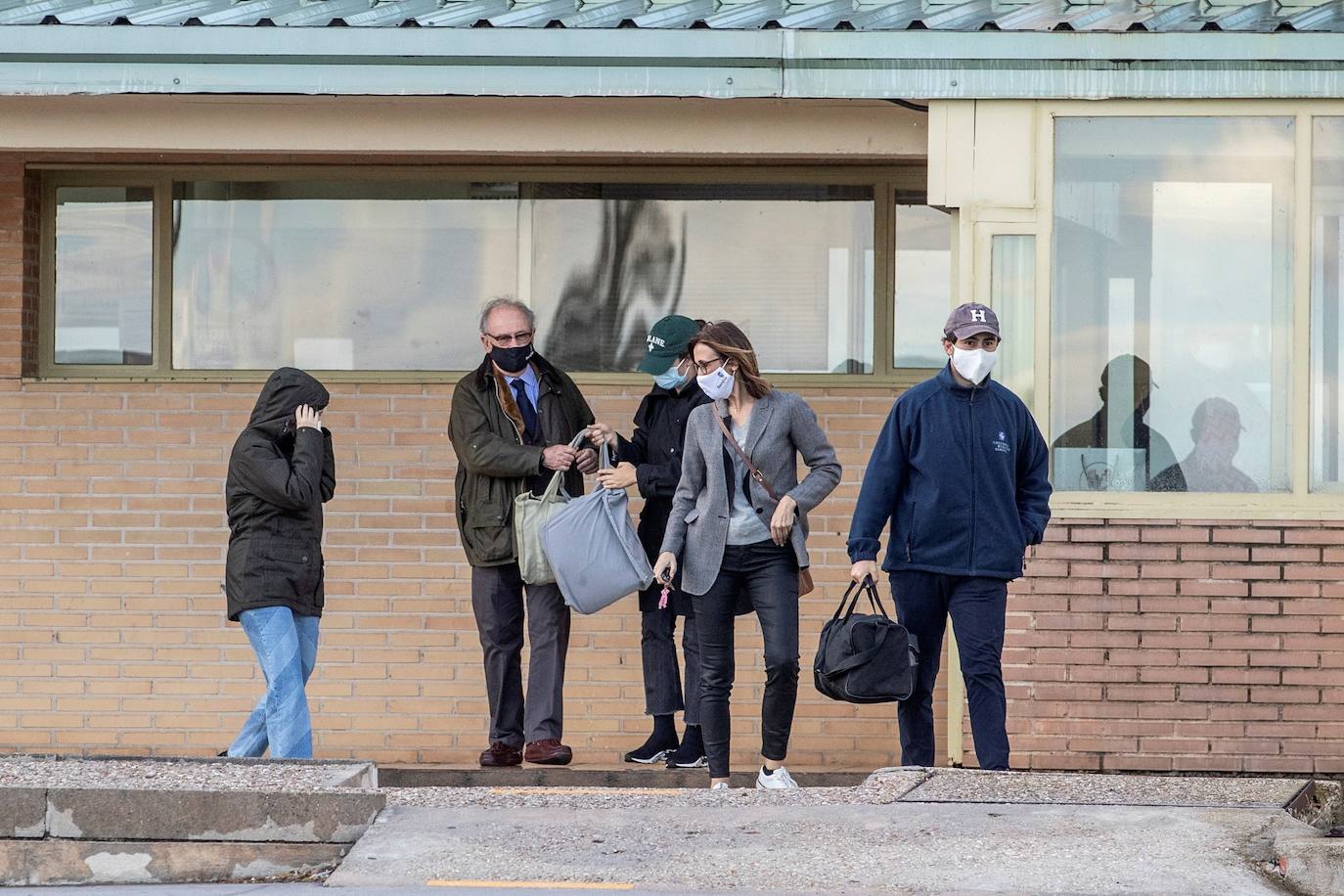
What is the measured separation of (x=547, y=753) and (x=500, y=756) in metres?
0.29

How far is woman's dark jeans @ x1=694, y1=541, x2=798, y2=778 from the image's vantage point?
702 centimetres

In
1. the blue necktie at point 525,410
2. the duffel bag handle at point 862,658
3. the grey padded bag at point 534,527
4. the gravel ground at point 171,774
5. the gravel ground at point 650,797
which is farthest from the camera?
the blue necktie at point 525,410

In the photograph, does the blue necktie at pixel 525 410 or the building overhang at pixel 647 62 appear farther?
the blue necktie at pixel 525 410

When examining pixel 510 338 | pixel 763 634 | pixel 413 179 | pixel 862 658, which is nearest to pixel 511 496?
pixel 510 338

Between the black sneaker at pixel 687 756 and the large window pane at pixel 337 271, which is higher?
the large window pane at pixel 337 271

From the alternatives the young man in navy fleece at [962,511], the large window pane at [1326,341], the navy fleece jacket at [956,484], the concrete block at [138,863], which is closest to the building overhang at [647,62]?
the large window pane at [1326,341]

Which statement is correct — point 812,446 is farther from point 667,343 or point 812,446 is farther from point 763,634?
point 667,343

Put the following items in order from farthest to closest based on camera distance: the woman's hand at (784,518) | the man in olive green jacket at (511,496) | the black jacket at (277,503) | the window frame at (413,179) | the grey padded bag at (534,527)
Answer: the window frame at (413,179) < the man in olive green jacket at (511,496) < the grey padded bag at (534,527) < the black jacket at (277,503) < the woman's hand at (784,518)

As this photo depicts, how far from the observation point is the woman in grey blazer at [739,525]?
276 inches

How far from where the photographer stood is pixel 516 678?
796 cm

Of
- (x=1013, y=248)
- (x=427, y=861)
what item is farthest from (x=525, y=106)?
(x=427, y=861)

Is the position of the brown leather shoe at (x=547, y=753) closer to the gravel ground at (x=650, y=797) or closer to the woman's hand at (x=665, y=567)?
the gravel ground at (x=650, y=797)

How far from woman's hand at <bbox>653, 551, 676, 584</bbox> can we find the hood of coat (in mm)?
1462

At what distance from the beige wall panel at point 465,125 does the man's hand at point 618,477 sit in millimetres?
1251
